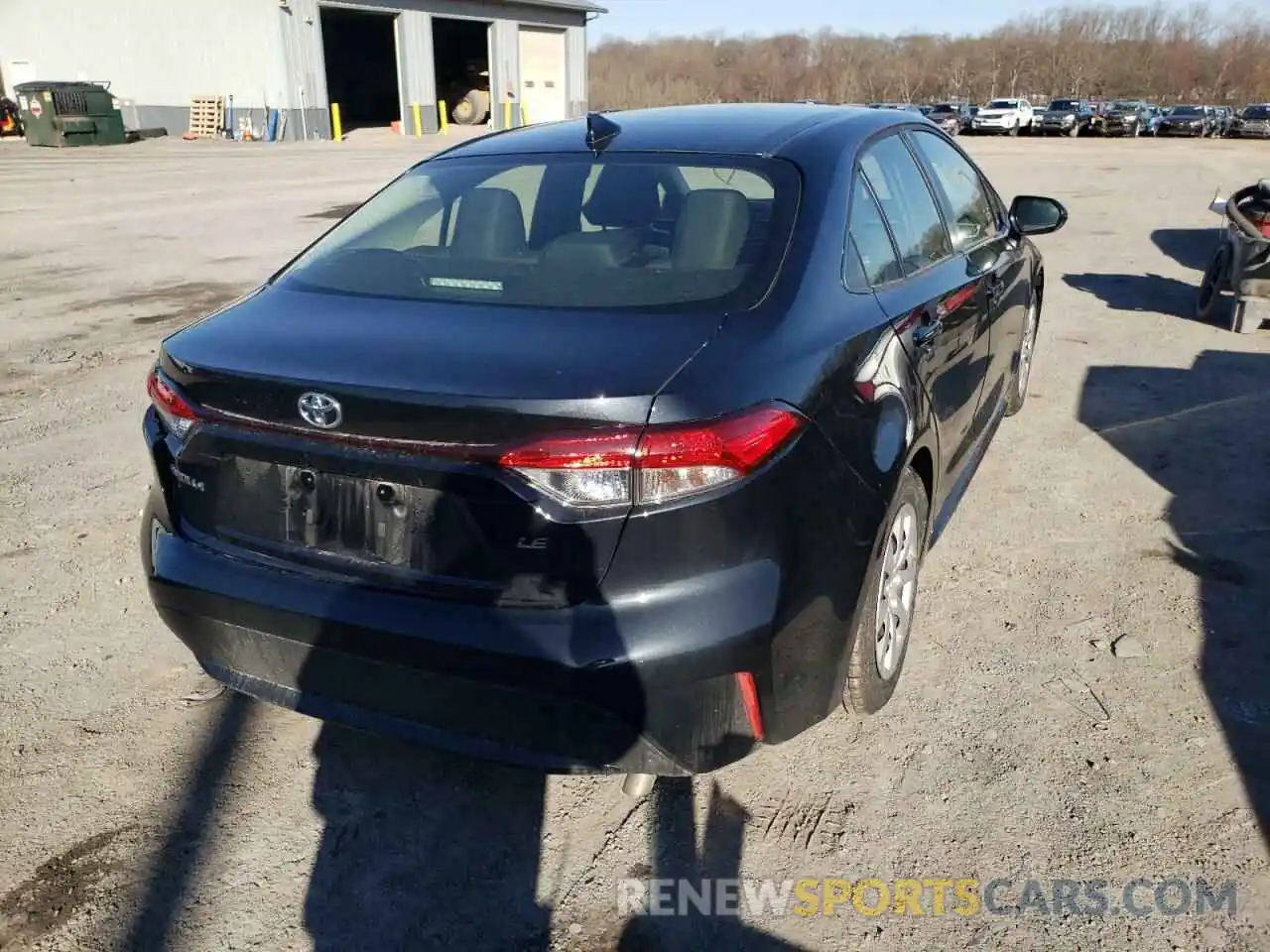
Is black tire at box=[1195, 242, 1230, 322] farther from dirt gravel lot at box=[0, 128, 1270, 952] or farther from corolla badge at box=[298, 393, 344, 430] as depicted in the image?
corolla badge at box=[298, 393, 344, 430]

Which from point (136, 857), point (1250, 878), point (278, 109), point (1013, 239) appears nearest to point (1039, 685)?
point (1250, 878)

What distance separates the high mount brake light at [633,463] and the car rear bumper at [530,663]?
0.70ft

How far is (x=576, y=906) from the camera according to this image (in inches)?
93.0

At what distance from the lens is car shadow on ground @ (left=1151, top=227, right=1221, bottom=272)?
1077cm

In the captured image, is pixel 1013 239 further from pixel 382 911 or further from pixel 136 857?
pixel 136 857

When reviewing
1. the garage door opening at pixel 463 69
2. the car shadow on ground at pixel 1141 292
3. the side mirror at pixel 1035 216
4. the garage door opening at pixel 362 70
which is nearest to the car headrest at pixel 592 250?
the side mirror at pixel 1035 216

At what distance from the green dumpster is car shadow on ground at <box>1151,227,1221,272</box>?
29.9 meters

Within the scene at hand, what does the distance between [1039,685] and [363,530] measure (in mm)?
2205

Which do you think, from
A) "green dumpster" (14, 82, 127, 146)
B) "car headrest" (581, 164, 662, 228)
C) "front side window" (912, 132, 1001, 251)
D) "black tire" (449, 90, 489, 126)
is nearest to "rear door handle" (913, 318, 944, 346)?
"front side window" (912, 132, 1001, 251)

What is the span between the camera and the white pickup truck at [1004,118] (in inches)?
1709

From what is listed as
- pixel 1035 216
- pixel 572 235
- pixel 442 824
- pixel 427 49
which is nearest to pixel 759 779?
pixel 442 824

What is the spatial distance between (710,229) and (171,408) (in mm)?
1470

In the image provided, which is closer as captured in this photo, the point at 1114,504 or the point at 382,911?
the point at 382,911

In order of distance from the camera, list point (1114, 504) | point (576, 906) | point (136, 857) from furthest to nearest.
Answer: point (1114, 504) < point (136, 857) < point (576, 906)
